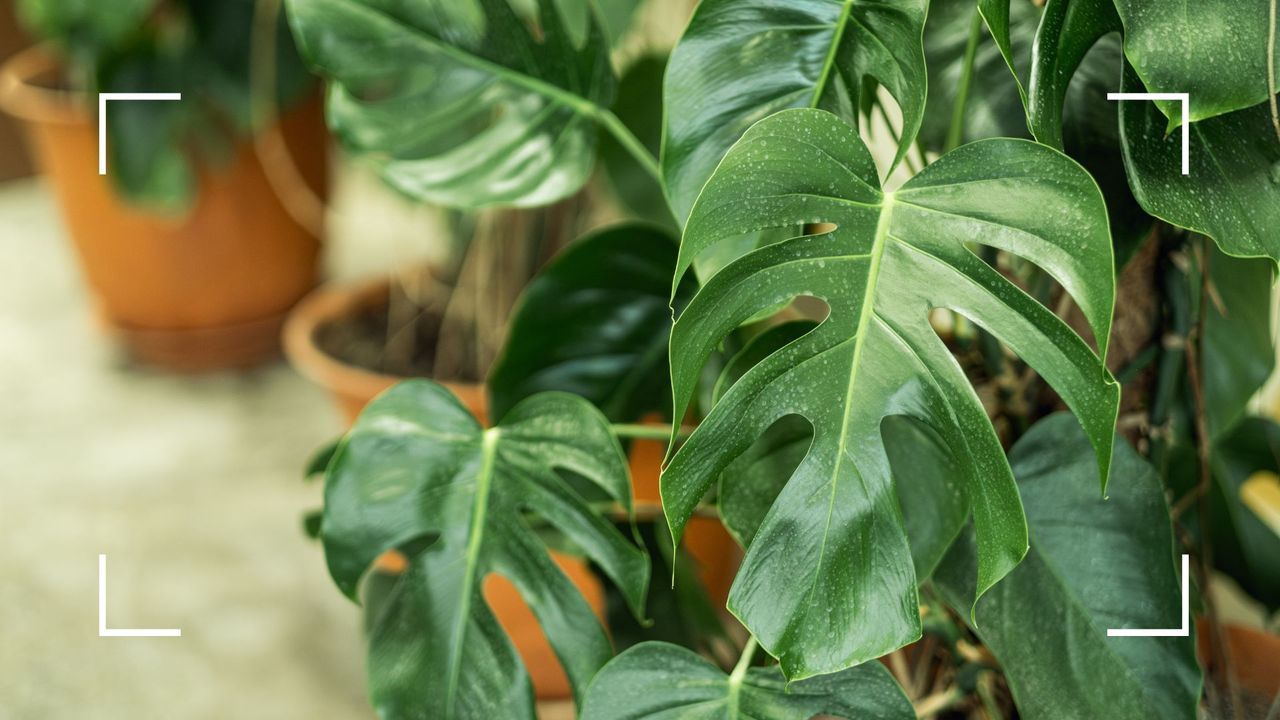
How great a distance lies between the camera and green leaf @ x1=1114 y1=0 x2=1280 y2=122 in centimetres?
51

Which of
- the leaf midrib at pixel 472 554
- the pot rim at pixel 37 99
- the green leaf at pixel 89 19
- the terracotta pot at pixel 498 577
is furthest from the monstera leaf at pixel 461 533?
the pot rim at pixel 37 99

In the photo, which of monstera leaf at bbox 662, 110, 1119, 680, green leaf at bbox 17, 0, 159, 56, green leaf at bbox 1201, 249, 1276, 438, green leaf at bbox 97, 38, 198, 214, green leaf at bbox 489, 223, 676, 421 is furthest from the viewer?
green leaf at bbox 97, 38, 198, 214

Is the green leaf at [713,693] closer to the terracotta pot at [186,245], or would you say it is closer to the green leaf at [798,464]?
the green leaf at [798,464]

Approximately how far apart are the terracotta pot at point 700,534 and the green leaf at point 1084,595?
1.82 ft

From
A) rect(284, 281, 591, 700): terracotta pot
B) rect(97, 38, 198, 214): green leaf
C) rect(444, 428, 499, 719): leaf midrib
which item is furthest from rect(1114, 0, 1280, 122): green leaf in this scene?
rect(97, 38, 198, 214): green leaf

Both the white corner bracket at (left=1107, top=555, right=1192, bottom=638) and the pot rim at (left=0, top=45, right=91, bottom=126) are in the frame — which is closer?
the white corner bracket at (left=1107, top=555, right=1192, bottom=638)

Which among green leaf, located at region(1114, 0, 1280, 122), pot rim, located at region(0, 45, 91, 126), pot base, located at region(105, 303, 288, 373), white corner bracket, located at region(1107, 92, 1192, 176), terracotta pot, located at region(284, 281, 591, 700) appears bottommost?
pot base, located at region(105, 303, 288, 373)

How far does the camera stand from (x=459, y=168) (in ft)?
2.78

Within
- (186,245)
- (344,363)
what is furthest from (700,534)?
(186,245)

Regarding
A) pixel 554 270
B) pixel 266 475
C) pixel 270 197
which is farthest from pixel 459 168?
pixel 270 197

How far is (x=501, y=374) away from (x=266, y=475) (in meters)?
0.91

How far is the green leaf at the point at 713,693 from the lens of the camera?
61 cm

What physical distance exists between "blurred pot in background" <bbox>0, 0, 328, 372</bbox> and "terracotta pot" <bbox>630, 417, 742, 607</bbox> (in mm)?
838

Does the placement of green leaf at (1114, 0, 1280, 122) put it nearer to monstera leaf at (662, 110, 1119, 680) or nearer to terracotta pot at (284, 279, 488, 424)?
monstera leaf at (662, 110, 1119, 680)
